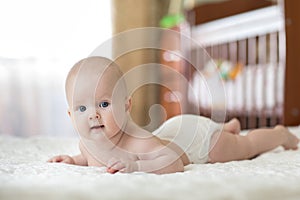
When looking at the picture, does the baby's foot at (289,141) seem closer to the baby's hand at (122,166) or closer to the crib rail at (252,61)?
the baby's hand at (122,166)

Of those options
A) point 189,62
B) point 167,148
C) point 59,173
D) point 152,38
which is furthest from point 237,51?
point 59,173

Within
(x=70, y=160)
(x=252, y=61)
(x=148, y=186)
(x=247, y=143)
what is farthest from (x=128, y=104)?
(x=252, y=61)

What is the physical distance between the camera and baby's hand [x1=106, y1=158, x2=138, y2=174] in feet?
2.72

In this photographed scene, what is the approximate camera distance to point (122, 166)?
0.84 metres

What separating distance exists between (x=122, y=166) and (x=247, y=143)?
1.73 feet

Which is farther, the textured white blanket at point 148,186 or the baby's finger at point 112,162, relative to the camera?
the baby's finger at point 112,162

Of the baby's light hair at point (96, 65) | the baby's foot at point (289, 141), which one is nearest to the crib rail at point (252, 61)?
the baby's foot at point (289, 141)

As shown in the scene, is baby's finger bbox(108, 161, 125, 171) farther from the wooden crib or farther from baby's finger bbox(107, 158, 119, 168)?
the wooden crib

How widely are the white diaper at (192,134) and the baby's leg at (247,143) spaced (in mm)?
23

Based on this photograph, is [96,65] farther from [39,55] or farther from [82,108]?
[39,55]

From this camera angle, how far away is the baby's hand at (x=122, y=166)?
83 centimetres

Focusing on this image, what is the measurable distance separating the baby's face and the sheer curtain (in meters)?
2.42

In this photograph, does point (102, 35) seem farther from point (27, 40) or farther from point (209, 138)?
point (209, 138)

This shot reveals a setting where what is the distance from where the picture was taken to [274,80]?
8.69ft
